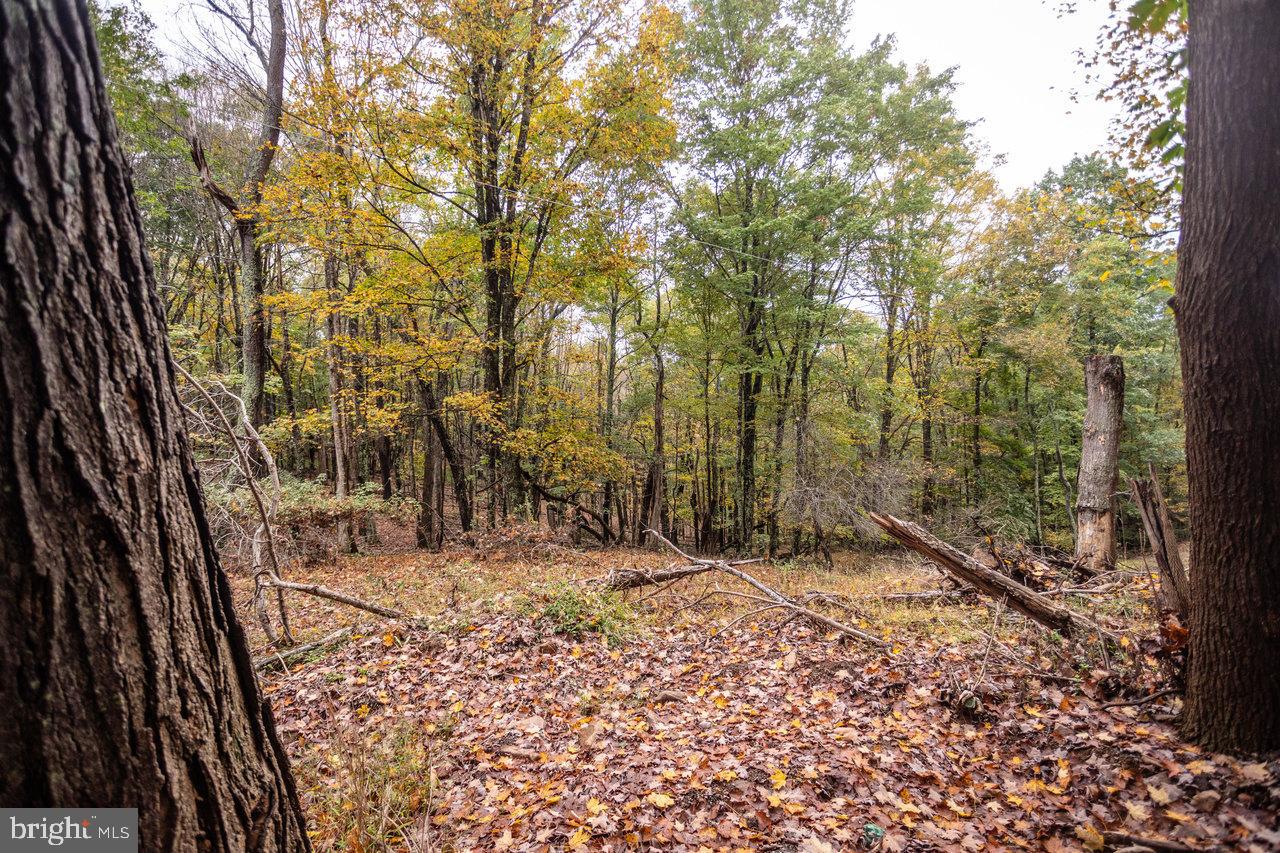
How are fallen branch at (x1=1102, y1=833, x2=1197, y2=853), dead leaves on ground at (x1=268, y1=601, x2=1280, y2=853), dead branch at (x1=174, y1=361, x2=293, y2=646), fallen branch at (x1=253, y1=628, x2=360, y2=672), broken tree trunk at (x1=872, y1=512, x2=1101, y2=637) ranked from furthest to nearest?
fallen branch at (x1=253, y1=628, x2=360, y2=672) → broken tree trunk at (x1=872, y1=512, x2=1101, y2=637) → dead branch at (x1=174, y1=361, x2=293, y2=646) → dead leaves on ground at (x1=268, y1=601, x2=1280, y2=853) → fallen branch at (x1=1102, y1=833, x2=1197, y2=853)

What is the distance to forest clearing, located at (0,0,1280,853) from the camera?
4.58 feet

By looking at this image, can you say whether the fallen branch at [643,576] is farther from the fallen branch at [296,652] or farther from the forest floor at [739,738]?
the fallen branch at [296,652]

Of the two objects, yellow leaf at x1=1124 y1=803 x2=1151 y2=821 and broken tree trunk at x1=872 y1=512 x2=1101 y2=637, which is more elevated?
broken tree trunk at x1=872 y1=512 x2=1101 y2=637

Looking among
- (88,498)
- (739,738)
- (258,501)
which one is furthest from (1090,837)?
(258,501)

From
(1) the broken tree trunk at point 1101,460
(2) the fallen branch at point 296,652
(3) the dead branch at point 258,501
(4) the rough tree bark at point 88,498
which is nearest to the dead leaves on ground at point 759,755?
(2) the fallen branch at point 296,652

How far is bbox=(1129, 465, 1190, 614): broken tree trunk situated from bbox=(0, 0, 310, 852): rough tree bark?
17.0 feet

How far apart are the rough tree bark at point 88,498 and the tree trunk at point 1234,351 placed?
4546 mm

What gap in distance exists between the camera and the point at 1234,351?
2717 millimetres

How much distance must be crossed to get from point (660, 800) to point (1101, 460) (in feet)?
28.2

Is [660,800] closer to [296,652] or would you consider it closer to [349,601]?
[296,652]

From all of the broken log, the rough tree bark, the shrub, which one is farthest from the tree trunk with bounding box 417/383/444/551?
the rough tree bark

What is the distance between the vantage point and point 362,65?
967 cm

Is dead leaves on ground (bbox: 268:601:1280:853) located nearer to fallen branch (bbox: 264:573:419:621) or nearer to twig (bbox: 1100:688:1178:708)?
twig (bbox: 1100:688:1178:708)

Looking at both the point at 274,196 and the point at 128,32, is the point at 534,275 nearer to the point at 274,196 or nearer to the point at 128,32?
the point at 274,196
